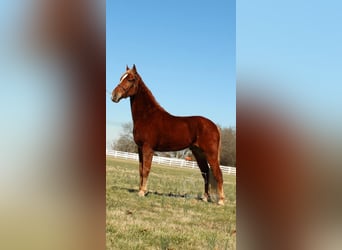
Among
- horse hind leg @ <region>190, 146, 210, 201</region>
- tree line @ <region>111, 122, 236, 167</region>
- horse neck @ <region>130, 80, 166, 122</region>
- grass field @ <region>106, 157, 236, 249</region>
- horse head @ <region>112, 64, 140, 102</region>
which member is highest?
horse head @ <region>112, 64, 140, 102</region>

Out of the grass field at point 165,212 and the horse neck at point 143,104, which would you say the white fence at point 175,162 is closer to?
the grass field at point 165,212

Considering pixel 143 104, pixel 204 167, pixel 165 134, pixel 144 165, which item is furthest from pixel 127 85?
pixel 204 167

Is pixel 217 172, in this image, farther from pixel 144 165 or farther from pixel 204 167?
pixel 144 165

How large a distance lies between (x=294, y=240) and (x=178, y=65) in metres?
1.17

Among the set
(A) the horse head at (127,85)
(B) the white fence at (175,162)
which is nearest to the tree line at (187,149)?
(B) the white fence at (175,162)

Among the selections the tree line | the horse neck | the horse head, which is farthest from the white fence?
the horse head

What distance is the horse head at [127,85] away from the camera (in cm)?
197

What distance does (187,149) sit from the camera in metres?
2.14

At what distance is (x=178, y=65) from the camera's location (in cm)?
211

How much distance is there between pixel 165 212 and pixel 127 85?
0.73 metres

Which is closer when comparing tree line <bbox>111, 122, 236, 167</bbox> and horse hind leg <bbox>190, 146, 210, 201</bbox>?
tree line <bbox>111, 122, 236, 167</bbox>

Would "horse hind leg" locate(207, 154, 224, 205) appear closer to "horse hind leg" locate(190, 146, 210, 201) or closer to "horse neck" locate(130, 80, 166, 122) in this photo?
"horse hind leg" locate(190, 146, 210, 201)

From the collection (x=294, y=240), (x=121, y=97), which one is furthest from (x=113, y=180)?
(x=294, y=240)

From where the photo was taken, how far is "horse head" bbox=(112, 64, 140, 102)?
77.7 inches
